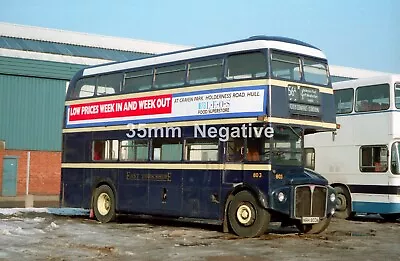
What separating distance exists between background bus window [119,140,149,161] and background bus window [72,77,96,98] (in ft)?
7.03

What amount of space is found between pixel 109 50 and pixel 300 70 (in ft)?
85.1

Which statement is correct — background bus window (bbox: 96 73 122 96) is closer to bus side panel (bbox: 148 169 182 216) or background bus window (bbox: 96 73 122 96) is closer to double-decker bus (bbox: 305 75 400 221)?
bus side panel (bbox: 148 169 182 216)

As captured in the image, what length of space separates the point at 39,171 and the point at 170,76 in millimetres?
19334

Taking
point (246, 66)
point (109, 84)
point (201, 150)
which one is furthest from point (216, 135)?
point (109, 84)

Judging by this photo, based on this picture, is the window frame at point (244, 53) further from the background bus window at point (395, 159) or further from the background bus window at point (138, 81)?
the background bus window at point (395, 159)

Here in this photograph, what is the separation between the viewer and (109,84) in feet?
59.7

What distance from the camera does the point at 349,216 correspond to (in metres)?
20.2

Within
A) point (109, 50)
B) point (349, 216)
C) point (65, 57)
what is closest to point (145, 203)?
point (349, 216)

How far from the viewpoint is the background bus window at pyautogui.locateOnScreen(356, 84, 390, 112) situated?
63.1 feet

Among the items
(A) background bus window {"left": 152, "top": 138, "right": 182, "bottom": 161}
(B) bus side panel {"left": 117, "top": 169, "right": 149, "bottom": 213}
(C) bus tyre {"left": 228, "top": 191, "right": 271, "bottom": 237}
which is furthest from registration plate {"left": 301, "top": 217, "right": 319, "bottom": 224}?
(B) bus side panel {"left": 117, "top": 169, "right": 149, "bottom": 213}

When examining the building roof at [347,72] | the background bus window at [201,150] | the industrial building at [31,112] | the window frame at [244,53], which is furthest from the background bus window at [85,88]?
the building roof at [347,72]

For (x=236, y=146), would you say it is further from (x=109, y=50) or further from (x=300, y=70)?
(x=109, y=50)

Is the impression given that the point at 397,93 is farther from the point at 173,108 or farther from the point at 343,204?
the point at 173,108

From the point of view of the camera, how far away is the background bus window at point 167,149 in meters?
16.0
